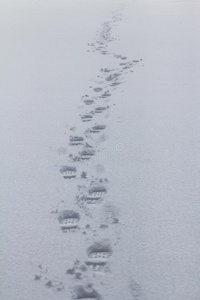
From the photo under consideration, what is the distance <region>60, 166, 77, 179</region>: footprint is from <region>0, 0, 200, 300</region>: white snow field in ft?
0.04

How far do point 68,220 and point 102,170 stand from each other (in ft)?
1.71

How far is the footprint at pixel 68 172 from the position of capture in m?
2.54

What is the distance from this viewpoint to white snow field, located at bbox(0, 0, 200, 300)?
1.80 meters

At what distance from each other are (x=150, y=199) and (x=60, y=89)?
1867 mm

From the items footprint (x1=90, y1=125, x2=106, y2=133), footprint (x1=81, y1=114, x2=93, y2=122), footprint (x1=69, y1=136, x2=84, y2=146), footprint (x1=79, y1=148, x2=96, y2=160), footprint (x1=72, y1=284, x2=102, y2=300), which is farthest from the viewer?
footprint (x1=81, y1=114, x2=93, y2=122)

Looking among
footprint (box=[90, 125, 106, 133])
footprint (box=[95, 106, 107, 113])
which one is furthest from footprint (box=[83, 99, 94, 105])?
footprint (box=[90, 125, 106, 133])

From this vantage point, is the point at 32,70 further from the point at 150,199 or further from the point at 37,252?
the point at 37,252

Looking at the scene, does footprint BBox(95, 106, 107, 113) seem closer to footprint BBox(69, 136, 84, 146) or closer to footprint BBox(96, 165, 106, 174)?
footprint BBox(69, 136, 84, 146)

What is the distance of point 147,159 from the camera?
8.93 ft

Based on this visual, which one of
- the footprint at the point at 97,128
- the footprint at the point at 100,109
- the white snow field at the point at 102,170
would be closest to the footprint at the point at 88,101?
the white snow field at the point at 102,170

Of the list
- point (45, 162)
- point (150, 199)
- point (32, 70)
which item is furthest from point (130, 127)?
point (32, 70)

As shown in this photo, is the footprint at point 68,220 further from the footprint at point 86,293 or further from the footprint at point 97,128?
the footprint at point 97,128

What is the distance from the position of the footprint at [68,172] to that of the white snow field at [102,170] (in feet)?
0.04

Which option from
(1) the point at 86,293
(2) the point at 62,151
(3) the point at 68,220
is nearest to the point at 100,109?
(2) the point at 62,151
